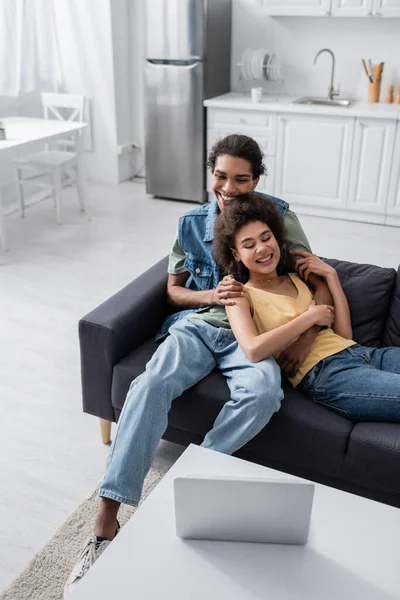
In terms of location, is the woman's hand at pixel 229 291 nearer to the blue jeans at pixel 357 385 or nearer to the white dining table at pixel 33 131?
the blue jeans at pixel 357 385

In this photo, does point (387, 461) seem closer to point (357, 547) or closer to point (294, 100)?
point (357, 547)

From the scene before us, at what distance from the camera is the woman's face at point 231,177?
1.98 metres

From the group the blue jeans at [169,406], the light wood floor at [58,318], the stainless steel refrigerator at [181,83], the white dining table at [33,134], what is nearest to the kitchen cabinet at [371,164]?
the light wood floor at [58,318]

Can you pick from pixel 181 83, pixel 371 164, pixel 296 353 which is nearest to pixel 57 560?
pixel 296 353

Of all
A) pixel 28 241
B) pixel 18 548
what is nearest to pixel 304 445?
pixel 18 548

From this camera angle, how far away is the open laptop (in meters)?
1.17

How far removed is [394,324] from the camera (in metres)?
2.04

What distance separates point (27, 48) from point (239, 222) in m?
3.49

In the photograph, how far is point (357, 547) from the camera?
1255 millimetres

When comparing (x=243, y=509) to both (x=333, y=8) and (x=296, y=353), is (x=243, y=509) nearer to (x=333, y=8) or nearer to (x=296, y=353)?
(x=296, y=353)

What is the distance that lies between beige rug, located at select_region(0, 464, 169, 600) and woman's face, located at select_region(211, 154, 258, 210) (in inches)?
38.4

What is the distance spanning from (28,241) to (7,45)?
1486mm

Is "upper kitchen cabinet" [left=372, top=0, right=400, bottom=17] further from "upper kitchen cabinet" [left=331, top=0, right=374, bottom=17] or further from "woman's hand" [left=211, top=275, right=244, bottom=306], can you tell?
"woman's hand" [left=211, top=275, right=244, bottom=306]

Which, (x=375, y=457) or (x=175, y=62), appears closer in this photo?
(x=375, y=457)
